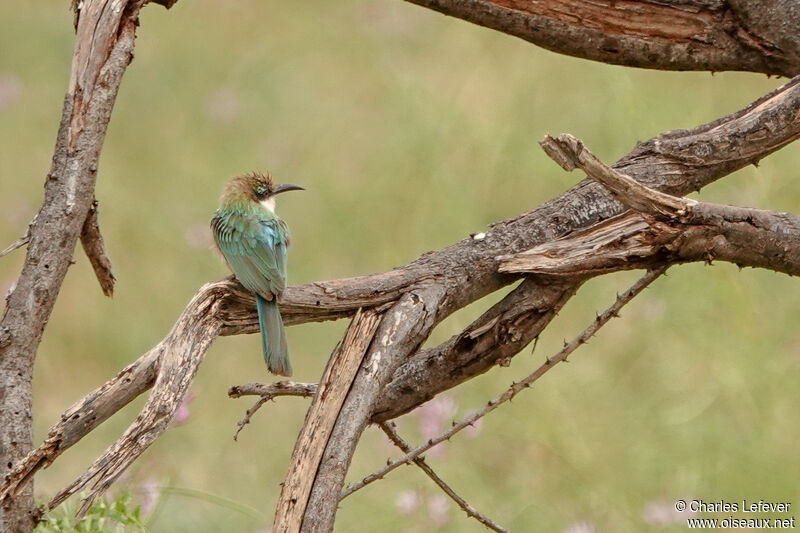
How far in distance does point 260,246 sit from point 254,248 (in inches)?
0.7

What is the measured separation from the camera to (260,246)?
2.89m

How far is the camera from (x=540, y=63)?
695cm

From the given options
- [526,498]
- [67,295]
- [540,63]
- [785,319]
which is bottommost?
[526,498]

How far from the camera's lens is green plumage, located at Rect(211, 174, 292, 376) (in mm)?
2373

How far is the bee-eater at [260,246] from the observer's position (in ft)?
7.79

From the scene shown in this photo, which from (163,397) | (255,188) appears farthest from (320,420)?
(255,188)

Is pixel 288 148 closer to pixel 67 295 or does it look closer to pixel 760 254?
pixel 67 295

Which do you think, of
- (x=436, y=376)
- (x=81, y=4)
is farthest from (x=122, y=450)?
(x=81, y=4)

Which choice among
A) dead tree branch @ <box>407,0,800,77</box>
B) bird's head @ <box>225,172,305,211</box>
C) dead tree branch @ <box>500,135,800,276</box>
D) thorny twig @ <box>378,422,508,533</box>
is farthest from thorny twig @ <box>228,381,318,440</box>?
bird's head @ <box>225,172,305,211</box>

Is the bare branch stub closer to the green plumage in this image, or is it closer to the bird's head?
the green plumage

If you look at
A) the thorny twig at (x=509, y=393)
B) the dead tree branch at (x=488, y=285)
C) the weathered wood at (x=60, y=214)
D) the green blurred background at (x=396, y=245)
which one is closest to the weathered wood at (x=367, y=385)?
the dead tree branch at (x=488, y=285)

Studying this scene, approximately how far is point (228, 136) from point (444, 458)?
321cm

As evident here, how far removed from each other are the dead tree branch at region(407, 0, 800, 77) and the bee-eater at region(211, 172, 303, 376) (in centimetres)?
71

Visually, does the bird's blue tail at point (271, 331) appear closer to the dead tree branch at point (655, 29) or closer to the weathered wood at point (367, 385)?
the weathered wood at point (367, 385)
